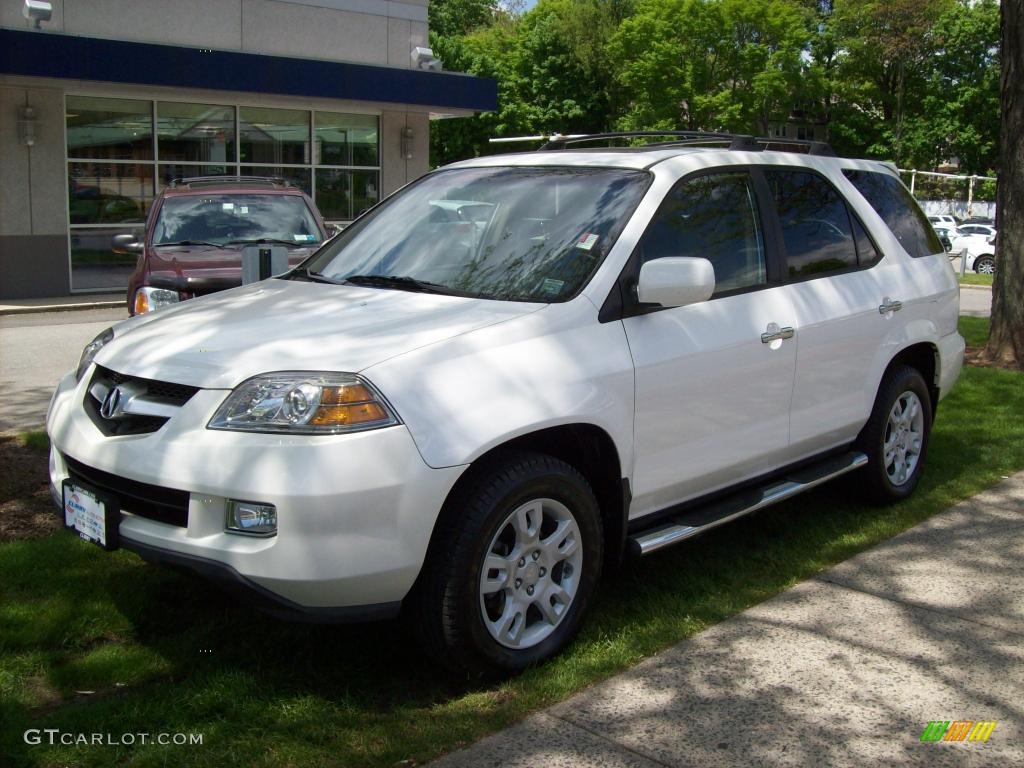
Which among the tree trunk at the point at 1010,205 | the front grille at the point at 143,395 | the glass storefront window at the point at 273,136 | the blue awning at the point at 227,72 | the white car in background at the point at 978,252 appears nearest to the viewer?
the front grille at the point at 143,395

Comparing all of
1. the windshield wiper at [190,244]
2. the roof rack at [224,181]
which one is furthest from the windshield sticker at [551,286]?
the roof rack at [224,181]

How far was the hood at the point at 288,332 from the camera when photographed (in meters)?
3.53

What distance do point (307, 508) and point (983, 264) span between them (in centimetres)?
2966

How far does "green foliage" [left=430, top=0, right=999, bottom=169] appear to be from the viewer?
55094mm

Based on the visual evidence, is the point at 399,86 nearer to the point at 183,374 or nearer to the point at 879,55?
the point at 183,374

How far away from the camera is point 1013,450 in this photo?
23.6ft

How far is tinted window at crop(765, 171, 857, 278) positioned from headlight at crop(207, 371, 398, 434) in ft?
8.11

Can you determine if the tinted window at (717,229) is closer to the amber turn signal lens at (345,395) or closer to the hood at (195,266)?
the amber turn signal lens at (345,395)

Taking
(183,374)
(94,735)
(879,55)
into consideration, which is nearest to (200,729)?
(94,735)

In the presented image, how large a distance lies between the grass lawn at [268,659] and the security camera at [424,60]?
18.1 meters

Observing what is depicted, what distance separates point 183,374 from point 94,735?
1144mm

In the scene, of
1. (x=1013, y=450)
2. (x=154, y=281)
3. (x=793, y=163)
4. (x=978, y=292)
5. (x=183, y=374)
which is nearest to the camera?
(x=183, y=374)

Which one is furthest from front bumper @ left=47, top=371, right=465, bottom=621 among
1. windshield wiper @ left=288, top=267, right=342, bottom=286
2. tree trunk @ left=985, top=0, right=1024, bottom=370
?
tree trunk @ left=985, top=0, right=1024, bottom=370

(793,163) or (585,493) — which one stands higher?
(793,163)
